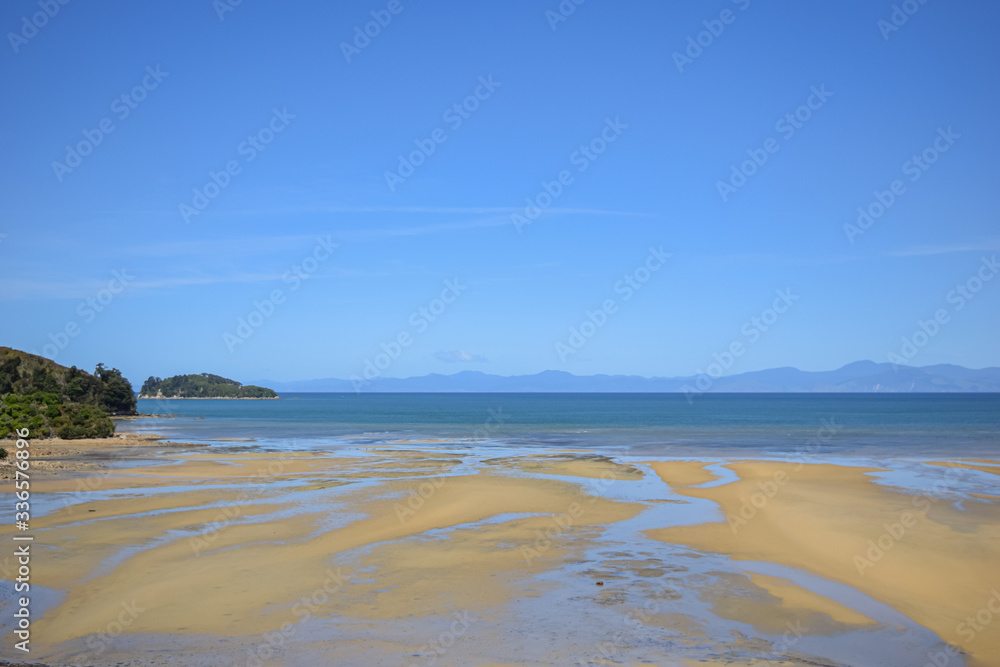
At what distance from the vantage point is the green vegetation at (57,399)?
4406 cm

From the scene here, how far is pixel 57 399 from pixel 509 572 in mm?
48112

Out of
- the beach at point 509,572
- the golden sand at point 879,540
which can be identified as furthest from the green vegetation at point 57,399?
the golden sand at point 879,540

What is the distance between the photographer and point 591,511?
65.8 feet

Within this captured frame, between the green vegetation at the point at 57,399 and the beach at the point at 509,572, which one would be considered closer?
the beach at the point at 509,572

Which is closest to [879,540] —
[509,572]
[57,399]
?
[509,572]

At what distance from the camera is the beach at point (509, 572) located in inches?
372

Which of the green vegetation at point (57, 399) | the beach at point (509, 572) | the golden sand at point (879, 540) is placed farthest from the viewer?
the green vegetation at point (57, 399)

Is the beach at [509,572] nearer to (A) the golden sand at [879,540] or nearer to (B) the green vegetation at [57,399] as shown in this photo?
(A) the golden sand at [879,540]

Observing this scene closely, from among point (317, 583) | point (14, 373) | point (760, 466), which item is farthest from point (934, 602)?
point (14, 373)

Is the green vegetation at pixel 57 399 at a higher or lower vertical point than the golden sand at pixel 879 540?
higher

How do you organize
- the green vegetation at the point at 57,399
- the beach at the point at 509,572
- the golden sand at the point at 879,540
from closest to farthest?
1. the beach at the point at 509,572
2. the golden sand at the point at 879,540
3. the green vegetation at the point at 57,399

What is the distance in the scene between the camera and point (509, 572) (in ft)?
43.4

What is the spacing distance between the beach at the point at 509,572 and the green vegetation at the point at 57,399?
22.4 m

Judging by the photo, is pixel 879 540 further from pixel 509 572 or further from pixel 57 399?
pixel 57 399
